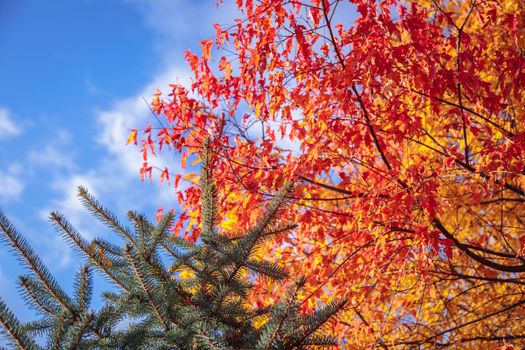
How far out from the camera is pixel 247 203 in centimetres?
688

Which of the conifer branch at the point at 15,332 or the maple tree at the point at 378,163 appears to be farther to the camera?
the maple tree at the point at 378,163

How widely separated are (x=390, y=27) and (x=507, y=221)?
15.1 feet

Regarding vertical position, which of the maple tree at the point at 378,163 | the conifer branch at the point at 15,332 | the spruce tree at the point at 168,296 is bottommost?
the conifer branch at the point at 15,332

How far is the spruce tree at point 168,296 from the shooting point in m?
2.36

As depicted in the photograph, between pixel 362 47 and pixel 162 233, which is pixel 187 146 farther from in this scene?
pixel 162 233

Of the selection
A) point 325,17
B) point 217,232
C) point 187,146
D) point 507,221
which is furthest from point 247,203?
point 507,221

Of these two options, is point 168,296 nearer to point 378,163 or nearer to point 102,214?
point 102,214

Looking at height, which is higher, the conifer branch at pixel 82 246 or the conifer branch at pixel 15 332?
the conifer branch at pixel 82 246

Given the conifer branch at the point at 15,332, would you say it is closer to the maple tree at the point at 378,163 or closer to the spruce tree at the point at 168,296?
the spruce tree at the point at 168,296

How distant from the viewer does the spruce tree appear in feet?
7.75

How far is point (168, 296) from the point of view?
105 inches

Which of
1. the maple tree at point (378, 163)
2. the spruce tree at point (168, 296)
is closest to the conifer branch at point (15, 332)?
the spruce tree at point (168, 296)

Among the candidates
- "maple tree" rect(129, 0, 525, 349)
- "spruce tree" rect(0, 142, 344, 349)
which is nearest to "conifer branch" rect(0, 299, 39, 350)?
"spruce tree" rect(0, 142, 344, 349)

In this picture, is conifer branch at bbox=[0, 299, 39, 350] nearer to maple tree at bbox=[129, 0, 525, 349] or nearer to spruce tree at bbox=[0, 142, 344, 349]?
spruce tree at bbox=[0, 142, 344, 349]
